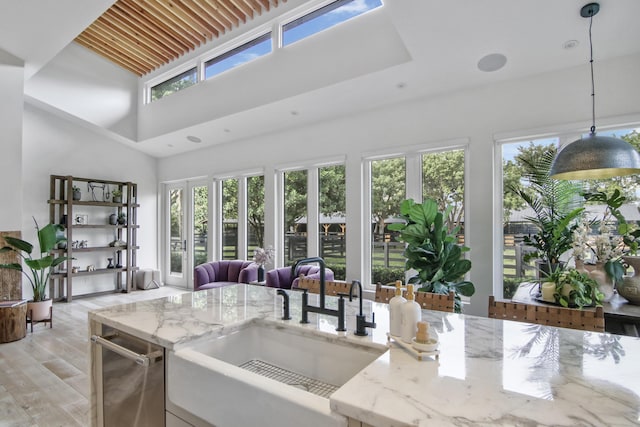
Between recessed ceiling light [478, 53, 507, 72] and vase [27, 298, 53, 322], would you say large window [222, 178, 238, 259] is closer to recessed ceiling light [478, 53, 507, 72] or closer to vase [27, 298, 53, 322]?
vase [27, 298, 53, 322]

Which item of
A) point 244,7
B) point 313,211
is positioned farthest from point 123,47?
point 313,211

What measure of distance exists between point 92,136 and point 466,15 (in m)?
7.01

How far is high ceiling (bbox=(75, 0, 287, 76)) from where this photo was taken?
485 cm

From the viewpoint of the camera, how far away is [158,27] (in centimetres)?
542

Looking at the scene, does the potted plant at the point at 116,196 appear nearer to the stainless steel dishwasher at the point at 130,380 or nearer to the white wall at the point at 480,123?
the white wall at the point at 480,123

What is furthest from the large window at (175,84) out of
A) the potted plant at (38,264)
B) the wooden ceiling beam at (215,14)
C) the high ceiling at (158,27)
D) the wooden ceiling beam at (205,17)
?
the potted plant at (38,264)

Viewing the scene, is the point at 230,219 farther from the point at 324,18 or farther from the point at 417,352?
the point at 417,352

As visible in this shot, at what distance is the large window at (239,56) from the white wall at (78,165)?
3.05 m

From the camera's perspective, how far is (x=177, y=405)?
4.45ft

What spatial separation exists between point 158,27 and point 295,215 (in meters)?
3.70

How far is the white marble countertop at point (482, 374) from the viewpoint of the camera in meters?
0.84

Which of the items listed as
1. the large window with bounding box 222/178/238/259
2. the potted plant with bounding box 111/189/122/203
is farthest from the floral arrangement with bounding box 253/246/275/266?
the potted plant with bounding box 111/189/122/203

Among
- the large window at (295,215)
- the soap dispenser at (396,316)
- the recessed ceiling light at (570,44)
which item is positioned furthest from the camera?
the large window at (295,215)

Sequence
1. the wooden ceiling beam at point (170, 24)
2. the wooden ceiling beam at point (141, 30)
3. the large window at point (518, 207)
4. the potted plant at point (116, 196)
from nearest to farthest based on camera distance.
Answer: the large window at point (518, 207) < the wooden ceiling beam at point (170, 24) < the wooden ceiling beam at point (141, 30) < the potted plant at point (116, 196)
